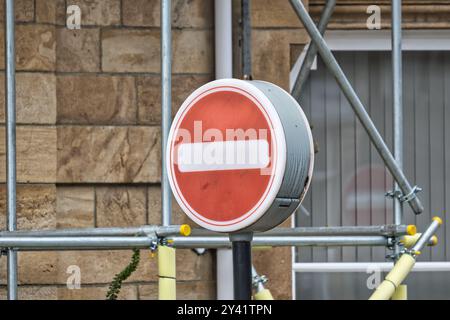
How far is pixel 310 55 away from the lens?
7.77m

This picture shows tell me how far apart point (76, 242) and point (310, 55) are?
216 cm

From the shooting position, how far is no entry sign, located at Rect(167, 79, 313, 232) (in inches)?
165

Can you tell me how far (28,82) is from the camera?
24.9ft

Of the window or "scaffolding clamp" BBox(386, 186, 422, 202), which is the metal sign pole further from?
the window

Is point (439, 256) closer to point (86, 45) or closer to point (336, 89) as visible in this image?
point (336, 89)

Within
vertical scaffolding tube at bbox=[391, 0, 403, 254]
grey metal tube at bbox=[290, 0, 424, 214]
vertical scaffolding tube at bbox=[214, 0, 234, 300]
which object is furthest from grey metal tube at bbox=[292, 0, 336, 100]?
grey metal tube at bbox=[290, 0, 424, 214]

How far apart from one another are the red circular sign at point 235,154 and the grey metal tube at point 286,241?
85.2 inches

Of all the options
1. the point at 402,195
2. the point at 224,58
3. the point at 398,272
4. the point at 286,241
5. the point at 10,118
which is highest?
the point at 224,58

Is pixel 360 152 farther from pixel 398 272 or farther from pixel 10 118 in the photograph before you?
pixel 10 118

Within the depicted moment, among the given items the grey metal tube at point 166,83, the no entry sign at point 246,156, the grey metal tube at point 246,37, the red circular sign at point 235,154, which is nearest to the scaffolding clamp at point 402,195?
the grey metal tube at point 166,83

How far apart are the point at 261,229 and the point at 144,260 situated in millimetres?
3614

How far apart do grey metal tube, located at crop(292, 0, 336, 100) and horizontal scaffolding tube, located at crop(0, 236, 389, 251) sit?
1449 millimetres

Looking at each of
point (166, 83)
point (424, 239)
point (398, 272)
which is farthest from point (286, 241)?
point (166, 83)
